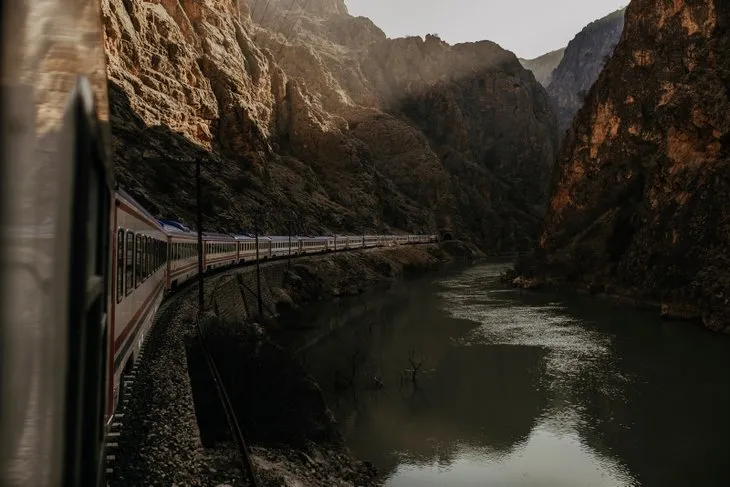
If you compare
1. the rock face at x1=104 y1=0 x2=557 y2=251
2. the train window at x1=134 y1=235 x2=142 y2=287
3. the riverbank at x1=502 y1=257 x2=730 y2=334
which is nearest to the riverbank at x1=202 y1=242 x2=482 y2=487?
the train window at x1=134 y1=235 x2=142 y2=287

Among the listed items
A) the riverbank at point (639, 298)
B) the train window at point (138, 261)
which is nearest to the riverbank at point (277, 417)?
the train window at point (138, 261)

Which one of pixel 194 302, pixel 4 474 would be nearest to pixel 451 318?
pixel 194 302

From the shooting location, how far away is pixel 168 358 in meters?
12.5

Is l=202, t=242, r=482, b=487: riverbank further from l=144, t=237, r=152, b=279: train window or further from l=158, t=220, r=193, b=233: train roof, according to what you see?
l=158, t=220, r=193, b=233: train roof

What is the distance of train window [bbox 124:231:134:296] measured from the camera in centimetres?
783

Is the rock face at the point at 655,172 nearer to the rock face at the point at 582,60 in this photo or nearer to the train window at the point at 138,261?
the train window at the point at 138,261

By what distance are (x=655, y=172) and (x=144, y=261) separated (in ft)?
152

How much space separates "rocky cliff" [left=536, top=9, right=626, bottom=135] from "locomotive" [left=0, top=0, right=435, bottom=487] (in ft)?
635

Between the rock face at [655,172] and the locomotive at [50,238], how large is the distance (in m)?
35.1

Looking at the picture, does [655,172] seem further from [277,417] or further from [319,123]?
[319,123]

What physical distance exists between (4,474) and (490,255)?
105 metres

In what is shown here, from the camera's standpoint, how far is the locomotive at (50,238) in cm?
113

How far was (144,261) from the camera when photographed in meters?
10.3

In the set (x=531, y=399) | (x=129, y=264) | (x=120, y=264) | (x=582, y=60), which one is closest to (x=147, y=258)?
(x=129, y=264)
